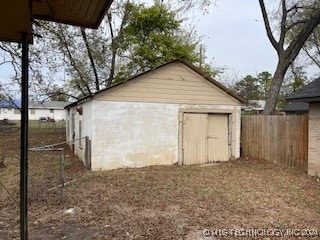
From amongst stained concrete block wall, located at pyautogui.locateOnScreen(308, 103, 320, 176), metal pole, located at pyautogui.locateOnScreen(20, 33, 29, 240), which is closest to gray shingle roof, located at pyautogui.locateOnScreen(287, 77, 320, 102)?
stained concrete block wall, located at pyautogui.locateOnScreen(308, 103, 320, 176)

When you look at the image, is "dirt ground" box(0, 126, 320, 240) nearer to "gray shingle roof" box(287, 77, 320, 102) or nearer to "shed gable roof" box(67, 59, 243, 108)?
"gray shingle roof" box(287, 77, 320, 102)

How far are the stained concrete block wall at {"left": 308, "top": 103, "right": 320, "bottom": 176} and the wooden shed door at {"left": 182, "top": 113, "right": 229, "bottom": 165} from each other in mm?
3477

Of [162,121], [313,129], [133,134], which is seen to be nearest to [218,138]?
[162,121]

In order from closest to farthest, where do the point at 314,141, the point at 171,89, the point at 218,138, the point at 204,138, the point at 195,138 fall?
the point at 314,141 → the point at 171,89 → the point at 195,138 → the point at 204,138 → the point at 218,138

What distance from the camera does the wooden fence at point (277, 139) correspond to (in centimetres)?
1077

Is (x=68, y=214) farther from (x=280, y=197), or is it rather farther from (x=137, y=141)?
(x=137, y=141)

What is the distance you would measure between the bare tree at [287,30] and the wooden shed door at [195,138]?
4729 millimetres

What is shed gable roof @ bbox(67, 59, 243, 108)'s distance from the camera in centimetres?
1121

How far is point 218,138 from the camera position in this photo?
504 inches

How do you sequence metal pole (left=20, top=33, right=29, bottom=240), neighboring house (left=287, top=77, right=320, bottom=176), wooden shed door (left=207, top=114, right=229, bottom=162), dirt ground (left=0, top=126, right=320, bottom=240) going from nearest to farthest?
metal pole (left=20, top=33, right=29, bottom=240)
dirt ground (left=0, top=126, right=320, bottom=240)
neighboring house (left=287, top=77, right=320, bottom=176)
wooden shed door (left=207, top=114, right=229, bottom=162)

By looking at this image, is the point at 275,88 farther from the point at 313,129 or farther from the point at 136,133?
the point at 136,133

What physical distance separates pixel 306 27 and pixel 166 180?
36.1 ft

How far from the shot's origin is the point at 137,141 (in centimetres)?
1140

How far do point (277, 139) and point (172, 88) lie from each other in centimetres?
416
